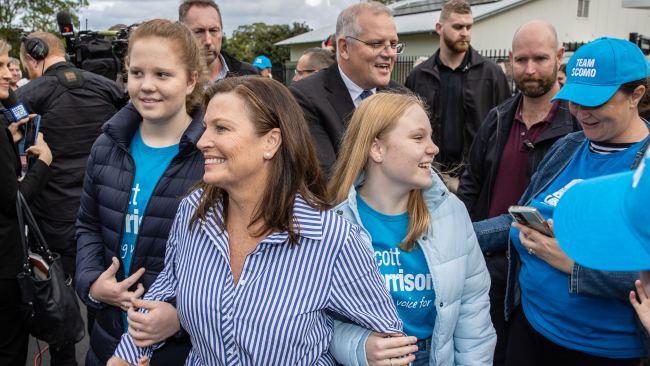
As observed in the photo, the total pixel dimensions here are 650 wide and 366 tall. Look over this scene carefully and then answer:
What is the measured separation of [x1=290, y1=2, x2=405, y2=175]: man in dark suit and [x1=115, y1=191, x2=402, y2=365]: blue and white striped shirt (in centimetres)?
135

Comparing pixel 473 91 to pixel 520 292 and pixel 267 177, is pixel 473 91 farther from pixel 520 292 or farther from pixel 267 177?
pixel 267 177

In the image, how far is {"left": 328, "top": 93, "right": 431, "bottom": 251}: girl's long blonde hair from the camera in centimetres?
226

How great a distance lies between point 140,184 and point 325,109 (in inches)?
49.1

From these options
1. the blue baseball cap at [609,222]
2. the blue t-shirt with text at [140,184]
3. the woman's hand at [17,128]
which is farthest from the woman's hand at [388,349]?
the woman's hand at [17,128]

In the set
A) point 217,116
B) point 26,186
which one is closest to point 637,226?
point 217,116

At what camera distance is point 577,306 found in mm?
2361

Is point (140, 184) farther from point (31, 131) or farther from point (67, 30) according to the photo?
point (67, 30)

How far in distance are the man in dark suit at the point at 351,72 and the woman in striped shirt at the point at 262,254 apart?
120 cm

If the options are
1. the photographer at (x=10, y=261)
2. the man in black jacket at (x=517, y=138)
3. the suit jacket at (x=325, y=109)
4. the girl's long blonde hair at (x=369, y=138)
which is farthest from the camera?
the man in black jacket at (x=517, y=138)

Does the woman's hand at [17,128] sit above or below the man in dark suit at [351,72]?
below

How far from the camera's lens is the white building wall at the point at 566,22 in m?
26.6

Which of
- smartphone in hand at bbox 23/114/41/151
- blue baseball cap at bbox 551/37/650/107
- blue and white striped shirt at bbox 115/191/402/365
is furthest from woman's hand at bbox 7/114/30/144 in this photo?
blue baseball cap at bbox 551/37/650/107

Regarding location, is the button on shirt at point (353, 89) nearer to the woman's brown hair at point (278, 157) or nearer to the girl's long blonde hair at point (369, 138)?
the girl's long blonde hair at point (369, 138)

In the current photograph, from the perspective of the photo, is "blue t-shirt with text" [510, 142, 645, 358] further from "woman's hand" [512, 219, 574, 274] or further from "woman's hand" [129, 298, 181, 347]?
"woman's hand" [129, 298, 181, 347]
